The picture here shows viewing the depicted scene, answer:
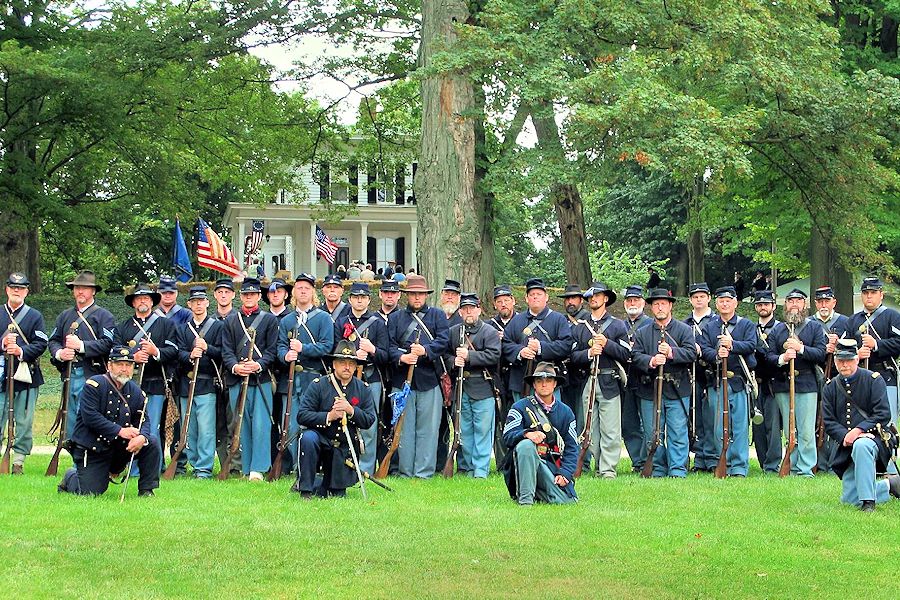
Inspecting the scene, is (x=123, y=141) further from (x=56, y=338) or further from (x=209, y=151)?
(x=56, y=338)

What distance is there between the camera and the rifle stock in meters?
14.1

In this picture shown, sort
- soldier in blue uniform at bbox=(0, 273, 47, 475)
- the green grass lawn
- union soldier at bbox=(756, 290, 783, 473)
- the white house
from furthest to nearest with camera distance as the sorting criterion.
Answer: the white house < union soldier at bbox=(756, 290, 783, 473) < soldier in blue uniform at bbox=(0, 273, 47, 475) < the green grass lawn

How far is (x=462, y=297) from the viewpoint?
47.8ft

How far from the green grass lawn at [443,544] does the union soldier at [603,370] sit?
4.68 ft

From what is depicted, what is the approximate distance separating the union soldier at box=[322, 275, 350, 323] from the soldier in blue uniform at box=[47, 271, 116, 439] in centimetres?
239

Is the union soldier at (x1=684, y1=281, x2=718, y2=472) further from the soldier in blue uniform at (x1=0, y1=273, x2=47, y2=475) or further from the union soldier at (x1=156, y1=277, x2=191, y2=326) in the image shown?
the soldier in blue uniform at (x1=0, y1=273, x2=47, y2=475)

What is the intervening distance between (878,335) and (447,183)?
23.8 feet

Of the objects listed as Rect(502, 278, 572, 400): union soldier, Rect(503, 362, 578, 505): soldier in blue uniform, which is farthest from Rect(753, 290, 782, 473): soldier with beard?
Rect(503, 362, 578, 505): soldier in blue uniform

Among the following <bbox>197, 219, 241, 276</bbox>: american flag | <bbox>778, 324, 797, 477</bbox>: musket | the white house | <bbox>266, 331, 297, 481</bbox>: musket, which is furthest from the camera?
the white house

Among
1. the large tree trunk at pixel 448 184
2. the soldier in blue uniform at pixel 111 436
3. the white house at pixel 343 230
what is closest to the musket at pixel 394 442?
the soldier in blue uniform at pixel 111 436

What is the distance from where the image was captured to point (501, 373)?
1463 cm

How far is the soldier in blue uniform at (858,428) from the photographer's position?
11625 millimetres

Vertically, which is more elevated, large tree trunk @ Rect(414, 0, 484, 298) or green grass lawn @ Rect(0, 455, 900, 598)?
large tree trunk @ Rect(414, 0, 484, 298)

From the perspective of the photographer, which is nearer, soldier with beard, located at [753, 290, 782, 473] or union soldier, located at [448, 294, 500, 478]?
union soldier, located at [448, 294, 500, 478]
